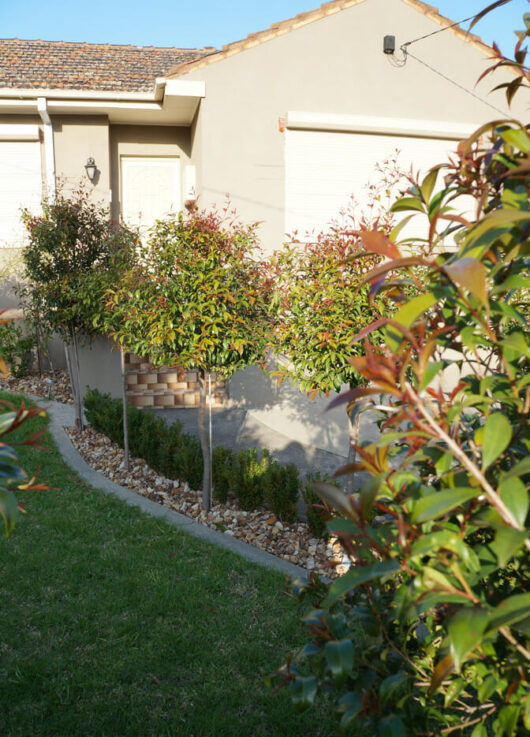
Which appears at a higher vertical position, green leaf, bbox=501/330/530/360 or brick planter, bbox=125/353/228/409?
green leaf, bbox=501/330/530/360

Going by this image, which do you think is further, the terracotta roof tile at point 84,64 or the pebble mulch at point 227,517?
the terracotta roof tile at point 84,64

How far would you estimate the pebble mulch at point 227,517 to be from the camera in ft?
16.5

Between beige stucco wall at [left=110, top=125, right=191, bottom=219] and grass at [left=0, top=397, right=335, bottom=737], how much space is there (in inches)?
304

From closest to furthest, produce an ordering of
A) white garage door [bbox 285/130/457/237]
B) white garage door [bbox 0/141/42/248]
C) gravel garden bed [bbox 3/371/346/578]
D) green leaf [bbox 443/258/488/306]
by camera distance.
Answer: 1. green leaf [bbox 443/258/488/306]
2. gravel garden bed [bbox 3/371/346/578]
3. white garage door [bbox 285/130/457/237]
4. white garage door [bbox 0/141/42/248]

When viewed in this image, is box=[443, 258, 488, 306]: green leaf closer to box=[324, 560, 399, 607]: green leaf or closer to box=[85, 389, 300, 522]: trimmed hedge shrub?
box=[324, 560, 399, 607]: green leaf

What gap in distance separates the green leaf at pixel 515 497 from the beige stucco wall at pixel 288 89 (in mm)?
8679

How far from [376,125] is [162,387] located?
537 cm

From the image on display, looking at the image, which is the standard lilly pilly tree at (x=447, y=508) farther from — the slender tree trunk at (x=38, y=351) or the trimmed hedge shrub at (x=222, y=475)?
the slender tree trunk at (x=38, y=351)

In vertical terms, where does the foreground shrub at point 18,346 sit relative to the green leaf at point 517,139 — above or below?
below

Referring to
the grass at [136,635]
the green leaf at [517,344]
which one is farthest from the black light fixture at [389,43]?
the green leaf at [517,344]

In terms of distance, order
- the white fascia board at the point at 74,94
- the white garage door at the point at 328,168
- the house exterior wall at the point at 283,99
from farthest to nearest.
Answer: the white garage door at the point at 328,168 → the white fascia board at the point at 74,94 → the house exterior wall at the point at 283,99

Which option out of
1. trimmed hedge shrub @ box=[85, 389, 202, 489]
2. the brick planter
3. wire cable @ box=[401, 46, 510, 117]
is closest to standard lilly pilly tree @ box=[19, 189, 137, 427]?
trimmed hedge shrub @ box=[85, 389, 202, 489]

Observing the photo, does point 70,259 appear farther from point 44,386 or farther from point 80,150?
point 80,150

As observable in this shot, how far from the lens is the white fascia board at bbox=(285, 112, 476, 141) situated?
9523mm
